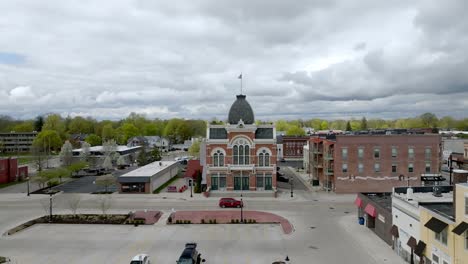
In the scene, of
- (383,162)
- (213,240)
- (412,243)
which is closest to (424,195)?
(412,243)

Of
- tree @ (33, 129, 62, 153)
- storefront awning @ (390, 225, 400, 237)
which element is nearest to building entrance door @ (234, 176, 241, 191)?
storefront awning @ (390, 225, 400, 237)

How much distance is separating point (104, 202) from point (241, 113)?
2543 cm

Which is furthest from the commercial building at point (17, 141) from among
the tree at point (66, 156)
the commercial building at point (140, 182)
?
the commercial building at point (140, 182)

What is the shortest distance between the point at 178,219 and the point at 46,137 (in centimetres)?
9253

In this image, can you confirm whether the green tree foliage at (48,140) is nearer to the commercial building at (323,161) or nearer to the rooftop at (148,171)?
the rooftop at (148,171)

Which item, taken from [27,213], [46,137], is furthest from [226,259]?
[46,137]

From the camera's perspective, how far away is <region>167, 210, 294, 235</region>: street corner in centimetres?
3775

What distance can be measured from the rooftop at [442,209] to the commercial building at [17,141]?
146852 millimetres

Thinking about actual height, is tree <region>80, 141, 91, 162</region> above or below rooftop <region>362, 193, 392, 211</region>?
above

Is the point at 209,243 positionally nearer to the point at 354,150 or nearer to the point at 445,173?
the point at 354,150

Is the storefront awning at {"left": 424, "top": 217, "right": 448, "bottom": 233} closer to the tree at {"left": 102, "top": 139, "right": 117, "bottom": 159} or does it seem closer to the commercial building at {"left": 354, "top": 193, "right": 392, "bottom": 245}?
the commercial building at {"left": 354, "top": 193, "right": 392, "bottom": 245}

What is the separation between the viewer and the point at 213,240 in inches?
1270

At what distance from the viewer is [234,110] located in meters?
58.6

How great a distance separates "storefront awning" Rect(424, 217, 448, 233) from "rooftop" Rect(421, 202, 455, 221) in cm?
49
